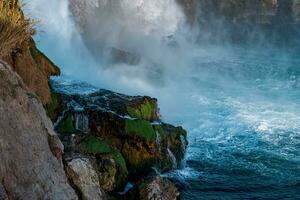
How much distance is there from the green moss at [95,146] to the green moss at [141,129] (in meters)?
1.65

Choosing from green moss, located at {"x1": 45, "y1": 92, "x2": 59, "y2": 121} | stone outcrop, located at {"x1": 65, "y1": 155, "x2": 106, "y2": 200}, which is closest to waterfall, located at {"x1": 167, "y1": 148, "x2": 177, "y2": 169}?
green moss, located at {"x1": 45, "y1": 92, "x2": 59, "y2": 121}

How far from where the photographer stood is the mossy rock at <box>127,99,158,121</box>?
13.6m

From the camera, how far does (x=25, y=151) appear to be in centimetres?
729

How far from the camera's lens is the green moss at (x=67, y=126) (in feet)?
39.5

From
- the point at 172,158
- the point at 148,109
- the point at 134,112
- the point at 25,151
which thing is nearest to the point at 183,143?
the point at 172,158

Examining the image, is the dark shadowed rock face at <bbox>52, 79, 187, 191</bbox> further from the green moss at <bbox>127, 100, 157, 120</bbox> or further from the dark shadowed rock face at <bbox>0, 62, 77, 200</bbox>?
the dark shadowed rock face at <bbox>0, 62, 77, 200</bbox>

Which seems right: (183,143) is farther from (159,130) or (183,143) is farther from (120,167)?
(120,167)

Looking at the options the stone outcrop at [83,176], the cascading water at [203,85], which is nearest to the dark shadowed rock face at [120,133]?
the cascading water at [203,85]

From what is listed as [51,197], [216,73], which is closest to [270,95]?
[216,73]

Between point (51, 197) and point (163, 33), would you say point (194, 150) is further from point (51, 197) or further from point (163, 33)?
point (163, 33)

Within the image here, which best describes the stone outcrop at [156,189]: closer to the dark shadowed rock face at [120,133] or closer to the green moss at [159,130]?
the dark shadowed rock face at [120,133]

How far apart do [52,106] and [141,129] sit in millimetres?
2153

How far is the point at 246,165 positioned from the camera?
14766 millimetres

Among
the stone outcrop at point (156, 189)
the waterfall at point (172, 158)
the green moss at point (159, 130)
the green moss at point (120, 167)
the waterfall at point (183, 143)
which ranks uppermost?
the green moss at point (159, 130)
